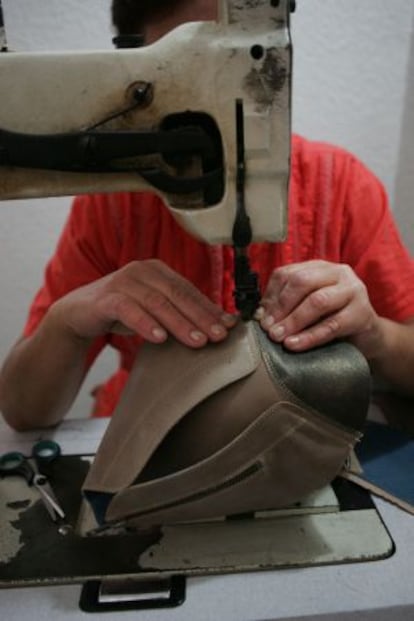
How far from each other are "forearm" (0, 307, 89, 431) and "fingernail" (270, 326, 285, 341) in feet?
1.21

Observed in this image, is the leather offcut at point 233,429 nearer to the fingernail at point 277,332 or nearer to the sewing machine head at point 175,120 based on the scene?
the fingernail at point 277,332

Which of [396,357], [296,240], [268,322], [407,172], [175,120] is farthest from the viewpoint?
[407,172]

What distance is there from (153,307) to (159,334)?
0.12 ft

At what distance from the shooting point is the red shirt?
3.36ft

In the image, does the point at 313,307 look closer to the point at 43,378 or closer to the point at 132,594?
the point at 132,594

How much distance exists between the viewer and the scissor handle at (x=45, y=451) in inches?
33.2

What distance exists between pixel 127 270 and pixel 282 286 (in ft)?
0.67

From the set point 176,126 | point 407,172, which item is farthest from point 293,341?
point 407,172

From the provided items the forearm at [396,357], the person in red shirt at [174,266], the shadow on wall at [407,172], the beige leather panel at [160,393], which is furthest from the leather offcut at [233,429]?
the shadow on wall at [407,172]

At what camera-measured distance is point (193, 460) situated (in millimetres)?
657

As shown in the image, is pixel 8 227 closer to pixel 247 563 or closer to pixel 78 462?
pixel 78 462

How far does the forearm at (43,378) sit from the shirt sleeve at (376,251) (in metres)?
0.50

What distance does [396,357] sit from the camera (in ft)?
3.06

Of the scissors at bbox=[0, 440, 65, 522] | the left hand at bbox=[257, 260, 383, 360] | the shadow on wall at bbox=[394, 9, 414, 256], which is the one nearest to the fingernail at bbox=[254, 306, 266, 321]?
the left hand at bbox=[257, 260, 383, 360]
